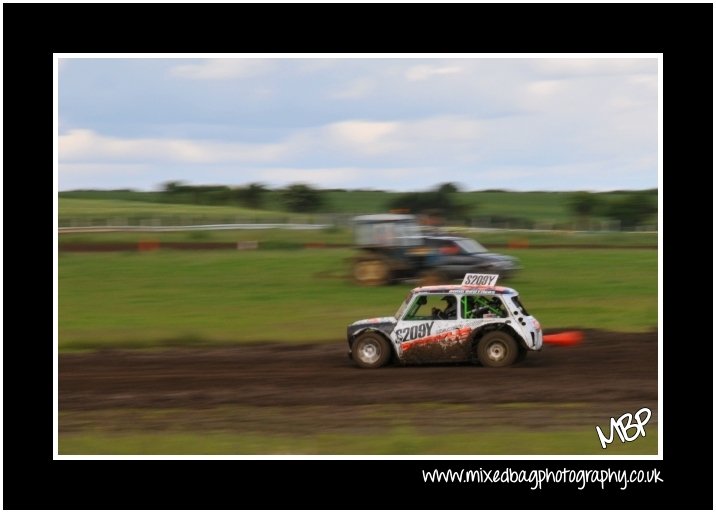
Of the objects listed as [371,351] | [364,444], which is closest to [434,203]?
[371,351]

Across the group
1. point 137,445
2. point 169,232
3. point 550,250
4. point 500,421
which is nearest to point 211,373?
point 137,445

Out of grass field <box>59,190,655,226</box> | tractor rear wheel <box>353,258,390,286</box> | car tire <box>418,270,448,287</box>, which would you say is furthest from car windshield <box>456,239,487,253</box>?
grass field <box>59,190,655,226</box>

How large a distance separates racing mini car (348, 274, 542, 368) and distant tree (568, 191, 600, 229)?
26.0 metres

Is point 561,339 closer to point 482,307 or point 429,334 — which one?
point 482,307

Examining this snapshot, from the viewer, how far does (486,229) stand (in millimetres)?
Result: 37656

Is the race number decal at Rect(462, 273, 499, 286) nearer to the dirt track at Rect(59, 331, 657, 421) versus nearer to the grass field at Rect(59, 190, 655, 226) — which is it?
the dirt track at Rect(59, 331, 657, 421)

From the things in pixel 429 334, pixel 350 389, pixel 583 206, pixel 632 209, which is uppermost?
pixel 583 206

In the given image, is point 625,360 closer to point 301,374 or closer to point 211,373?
point 301,374

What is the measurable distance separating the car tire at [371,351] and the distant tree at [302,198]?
27086mm

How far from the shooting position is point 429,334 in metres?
14.6

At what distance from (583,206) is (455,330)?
1173 inches

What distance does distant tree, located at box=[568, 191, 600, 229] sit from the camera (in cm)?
4042

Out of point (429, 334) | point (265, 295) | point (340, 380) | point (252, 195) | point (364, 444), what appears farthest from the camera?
point (252, 195)

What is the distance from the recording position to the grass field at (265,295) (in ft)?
63.6
